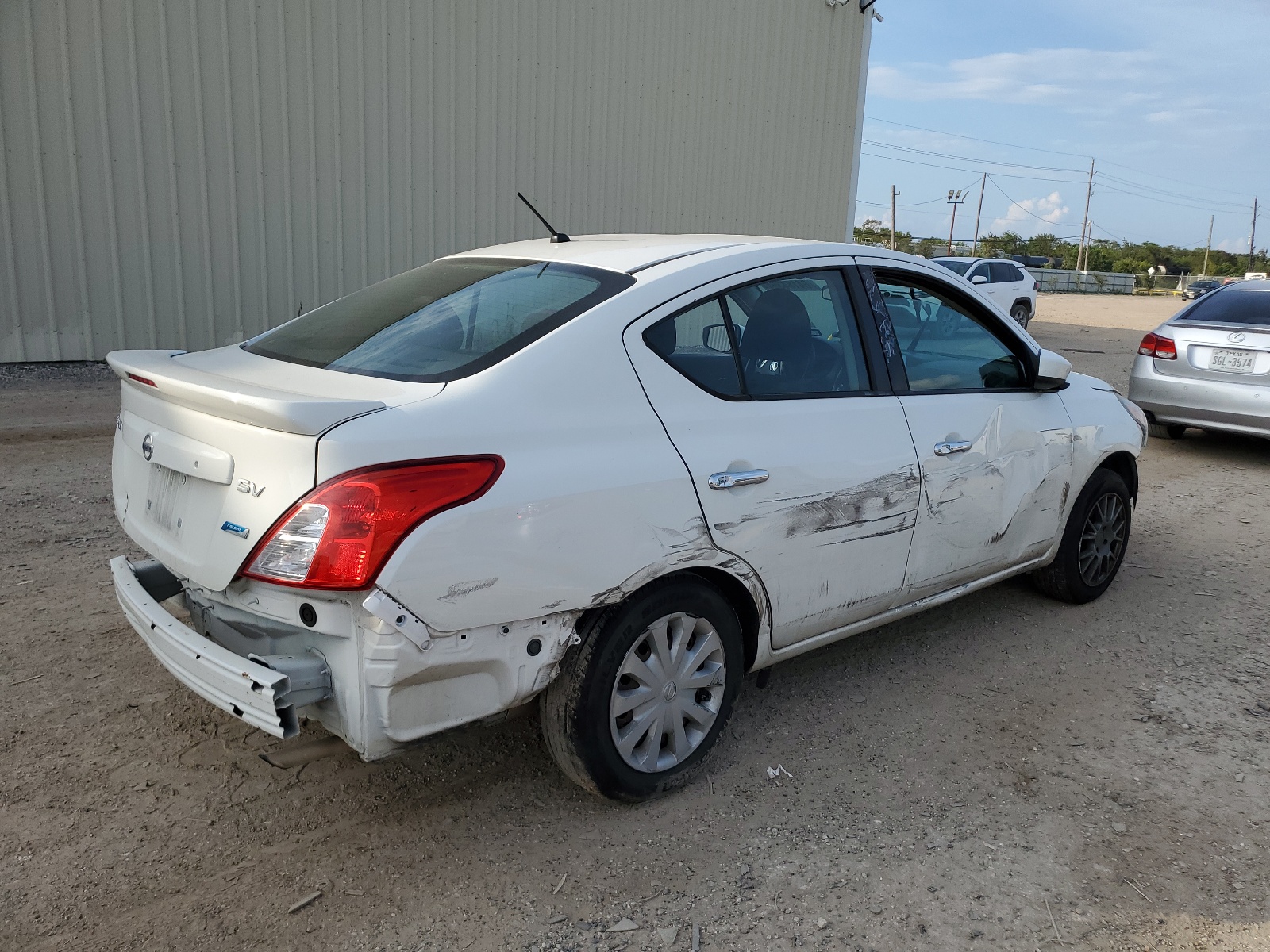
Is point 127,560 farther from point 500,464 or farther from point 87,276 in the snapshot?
point 87,276

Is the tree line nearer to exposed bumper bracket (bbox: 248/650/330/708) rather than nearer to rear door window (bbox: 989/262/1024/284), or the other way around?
rear door window (bbox: 989/262/1024/284)

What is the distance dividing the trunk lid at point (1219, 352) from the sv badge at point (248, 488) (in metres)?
8.02

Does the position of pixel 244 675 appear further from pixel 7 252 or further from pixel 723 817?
pixel 7 252

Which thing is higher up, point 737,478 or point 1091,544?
point 737,478

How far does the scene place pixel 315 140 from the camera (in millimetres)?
10023

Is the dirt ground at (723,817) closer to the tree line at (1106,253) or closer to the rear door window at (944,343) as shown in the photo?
the rear door window at (944,343)

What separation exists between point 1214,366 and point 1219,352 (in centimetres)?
12

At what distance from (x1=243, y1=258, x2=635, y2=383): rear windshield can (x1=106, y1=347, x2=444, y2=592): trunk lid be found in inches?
5.2

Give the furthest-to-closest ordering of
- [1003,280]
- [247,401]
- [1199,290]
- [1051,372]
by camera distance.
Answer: [1199,290] < [1003,280] < [1051,372] < [247,401]

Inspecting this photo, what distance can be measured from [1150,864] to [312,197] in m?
9.70

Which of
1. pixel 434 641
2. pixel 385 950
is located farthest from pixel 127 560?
pixel 385 950

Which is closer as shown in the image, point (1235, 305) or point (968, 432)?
point (968, 432)

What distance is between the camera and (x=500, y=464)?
2416 mm

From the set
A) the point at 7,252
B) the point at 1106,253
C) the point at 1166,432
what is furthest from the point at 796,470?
the point at 1106,253
